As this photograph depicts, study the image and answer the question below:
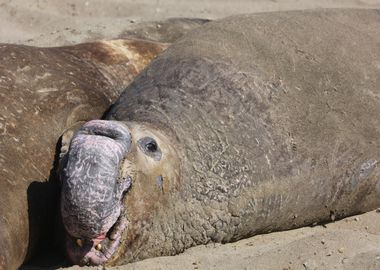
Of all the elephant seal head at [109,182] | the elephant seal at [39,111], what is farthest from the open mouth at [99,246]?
the elephant seal at [39,111]

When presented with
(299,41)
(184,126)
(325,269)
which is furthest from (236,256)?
(299,41)

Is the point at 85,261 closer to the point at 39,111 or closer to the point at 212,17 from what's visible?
the point at 39,111

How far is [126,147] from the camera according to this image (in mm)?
3354

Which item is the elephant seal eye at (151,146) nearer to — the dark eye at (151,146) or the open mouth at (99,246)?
the dark eye at (151,146)

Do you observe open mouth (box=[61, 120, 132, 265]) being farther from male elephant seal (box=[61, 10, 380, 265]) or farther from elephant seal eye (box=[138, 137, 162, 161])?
elephant seal eye (box=[138, 137, 162, 161])

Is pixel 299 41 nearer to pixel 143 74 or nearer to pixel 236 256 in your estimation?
pixel 143 74

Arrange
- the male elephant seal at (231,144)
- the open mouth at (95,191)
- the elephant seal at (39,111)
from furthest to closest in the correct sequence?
the elephant seal at (39,111)
the male elephant seal at (231,144)
the open mouth at (95,191)

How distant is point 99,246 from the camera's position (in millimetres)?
3400

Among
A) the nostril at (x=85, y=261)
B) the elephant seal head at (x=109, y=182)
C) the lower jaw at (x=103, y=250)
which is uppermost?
the elephant seal head at (x=109, y=182)

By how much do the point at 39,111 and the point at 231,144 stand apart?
853mm

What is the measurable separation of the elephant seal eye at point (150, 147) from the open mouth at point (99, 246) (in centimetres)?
27

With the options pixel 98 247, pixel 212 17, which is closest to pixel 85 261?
pixel 98 247

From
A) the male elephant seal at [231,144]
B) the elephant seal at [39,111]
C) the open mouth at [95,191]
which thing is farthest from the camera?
the elephant seal at [39,111]

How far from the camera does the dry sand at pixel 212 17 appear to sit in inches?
138
